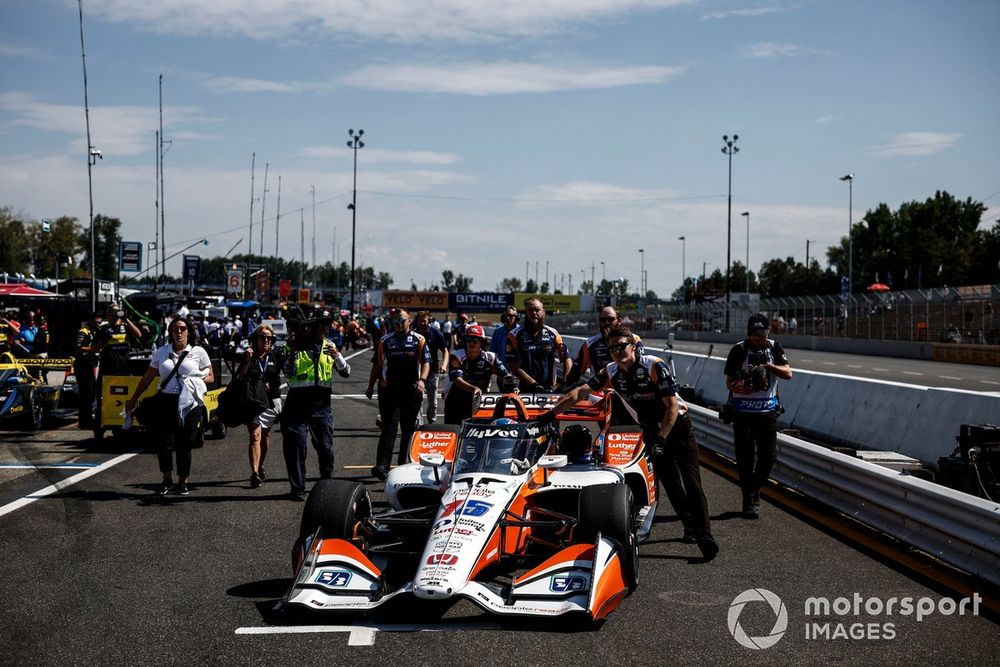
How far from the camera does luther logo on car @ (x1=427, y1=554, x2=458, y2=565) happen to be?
243 inches

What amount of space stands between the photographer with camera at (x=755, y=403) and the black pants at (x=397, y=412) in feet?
12.2

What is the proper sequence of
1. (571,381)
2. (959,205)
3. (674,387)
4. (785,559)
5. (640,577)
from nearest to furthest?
(640,577) < (785,559) < (674,387) < (571,381) < (959,205)

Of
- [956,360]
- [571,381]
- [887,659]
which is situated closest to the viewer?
[887,659]

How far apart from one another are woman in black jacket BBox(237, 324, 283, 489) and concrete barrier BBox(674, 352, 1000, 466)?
7.13 m

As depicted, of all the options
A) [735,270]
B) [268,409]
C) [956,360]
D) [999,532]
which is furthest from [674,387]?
[735,270]

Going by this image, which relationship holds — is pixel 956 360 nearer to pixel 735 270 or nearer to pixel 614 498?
pixel 614 498

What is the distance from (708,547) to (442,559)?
250 cm

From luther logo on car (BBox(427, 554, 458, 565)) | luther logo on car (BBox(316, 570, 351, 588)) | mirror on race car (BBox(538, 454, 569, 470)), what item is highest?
mirror on race car (BBox(538, 454, 569, 470))

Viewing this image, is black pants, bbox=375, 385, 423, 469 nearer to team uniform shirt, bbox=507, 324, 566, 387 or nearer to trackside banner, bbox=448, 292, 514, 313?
team uniform shirt, bbox=507, 324, 566, 387

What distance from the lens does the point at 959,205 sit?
390 ft

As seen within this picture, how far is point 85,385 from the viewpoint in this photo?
55.5 ft

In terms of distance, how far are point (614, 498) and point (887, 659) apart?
195 cm

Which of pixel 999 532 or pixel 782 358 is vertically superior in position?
pixel 782 358

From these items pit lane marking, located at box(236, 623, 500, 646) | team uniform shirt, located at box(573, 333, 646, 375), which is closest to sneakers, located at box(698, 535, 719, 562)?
pit lane marking, located at box(236, 623, 500, 646)
